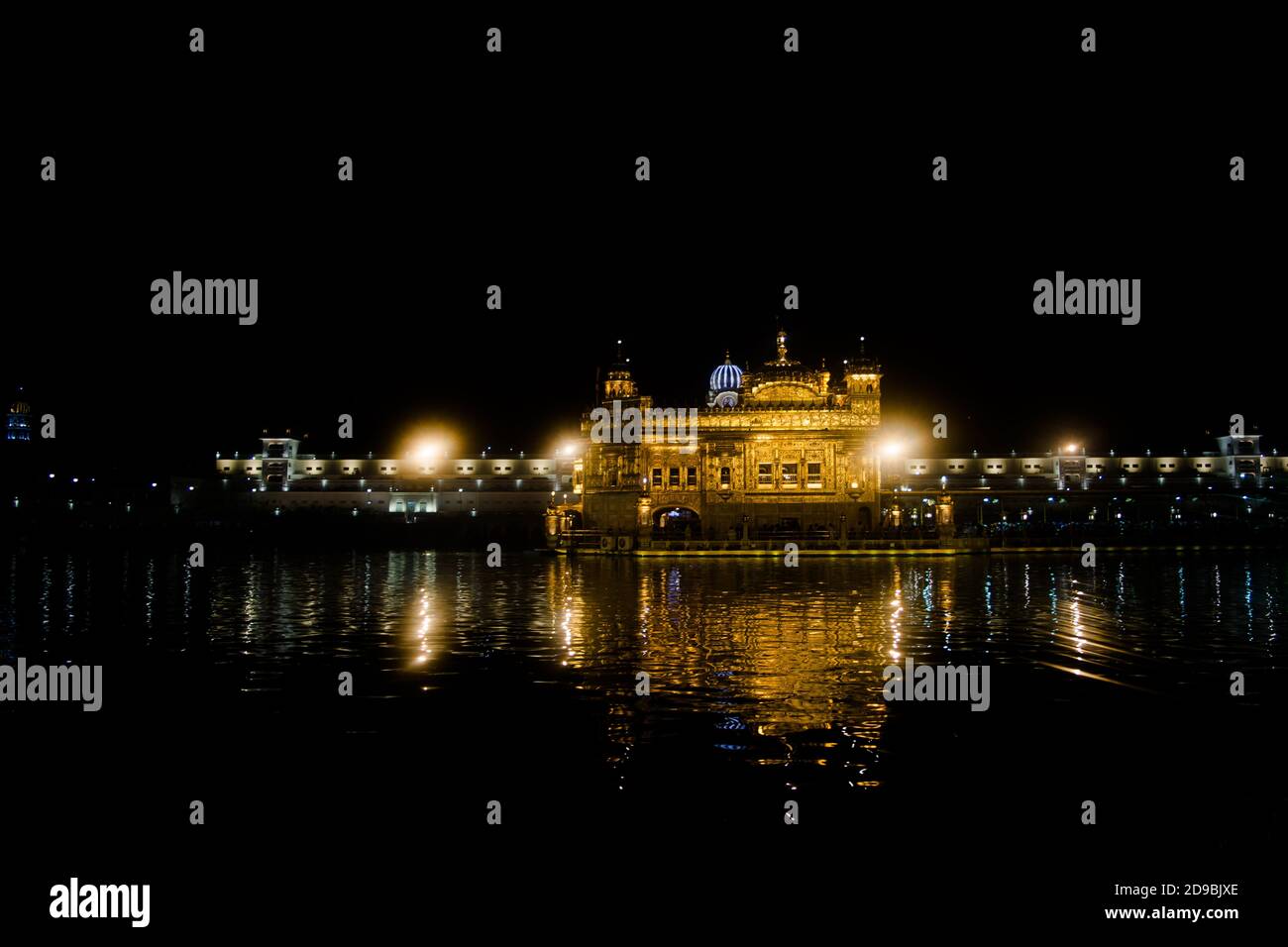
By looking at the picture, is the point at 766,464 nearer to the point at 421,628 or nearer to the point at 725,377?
the point at 725,377

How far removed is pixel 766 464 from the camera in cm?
6481

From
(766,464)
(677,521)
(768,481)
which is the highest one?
(766,464)

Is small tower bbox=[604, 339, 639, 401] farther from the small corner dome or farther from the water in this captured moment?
the water

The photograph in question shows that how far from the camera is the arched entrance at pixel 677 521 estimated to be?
6396cm

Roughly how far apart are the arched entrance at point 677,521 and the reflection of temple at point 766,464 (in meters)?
0.09

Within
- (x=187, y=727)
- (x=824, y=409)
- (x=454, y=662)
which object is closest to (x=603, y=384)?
(x=824, y=409)

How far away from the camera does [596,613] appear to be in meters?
28.2

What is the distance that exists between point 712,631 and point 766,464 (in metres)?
41.7

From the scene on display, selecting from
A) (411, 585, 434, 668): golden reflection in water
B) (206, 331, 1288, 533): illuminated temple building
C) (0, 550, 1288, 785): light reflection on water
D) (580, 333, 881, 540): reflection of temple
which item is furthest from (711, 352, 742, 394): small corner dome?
(411, 585, 434, 668): golden reflection in water

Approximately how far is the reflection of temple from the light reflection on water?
19208mm

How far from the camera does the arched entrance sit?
64.0 metres

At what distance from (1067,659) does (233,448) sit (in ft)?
328

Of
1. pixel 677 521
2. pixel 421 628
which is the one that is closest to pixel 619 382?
pixel 677 521
